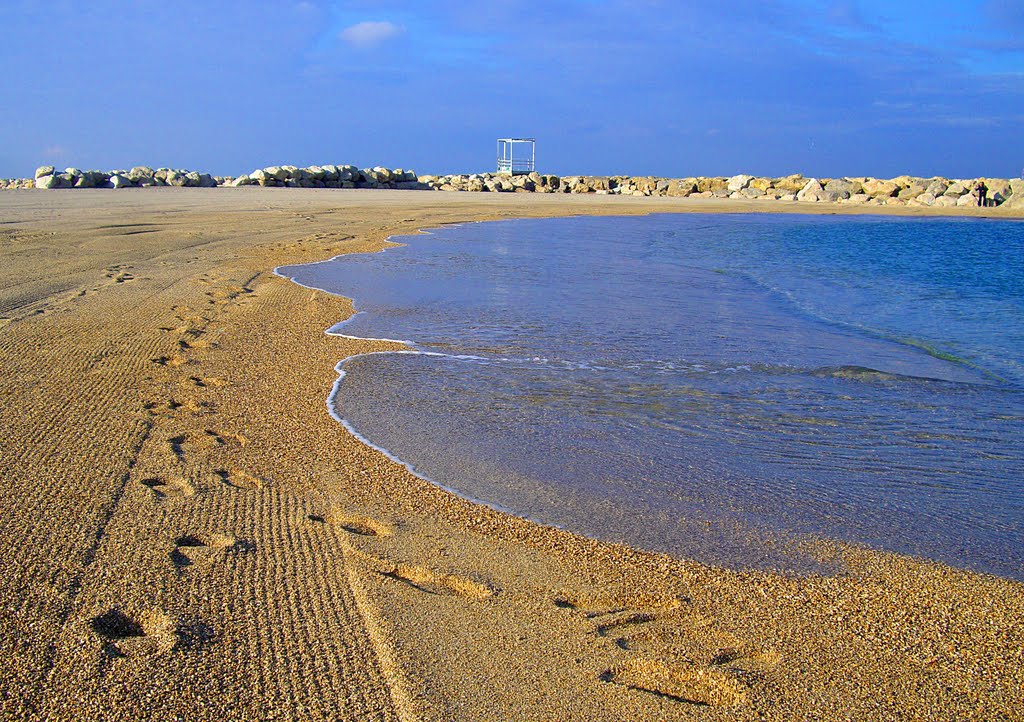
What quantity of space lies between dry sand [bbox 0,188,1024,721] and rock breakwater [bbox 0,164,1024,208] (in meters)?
31.4

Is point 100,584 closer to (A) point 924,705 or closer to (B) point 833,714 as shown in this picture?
(B) point 833,714

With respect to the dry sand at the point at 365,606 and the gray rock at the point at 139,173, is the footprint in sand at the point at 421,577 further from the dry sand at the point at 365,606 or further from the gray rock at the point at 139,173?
the gray rock at the point at 139,173

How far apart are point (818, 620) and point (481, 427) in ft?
7.46

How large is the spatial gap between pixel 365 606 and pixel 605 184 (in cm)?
4873

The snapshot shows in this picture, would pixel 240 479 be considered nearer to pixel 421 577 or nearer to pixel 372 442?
pixel 372 442

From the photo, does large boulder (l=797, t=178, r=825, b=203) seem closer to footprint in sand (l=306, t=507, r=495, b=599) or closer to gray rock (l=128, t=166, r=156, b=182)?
gray rock (l=128, t=166, r=156, b=182)

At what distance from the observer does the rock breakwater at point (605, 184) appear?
33.3m

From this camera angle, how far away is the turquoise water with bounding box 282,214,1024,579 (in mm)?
3334

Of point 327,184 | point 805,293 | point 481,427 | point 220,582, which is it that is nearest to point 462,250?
point 805,293

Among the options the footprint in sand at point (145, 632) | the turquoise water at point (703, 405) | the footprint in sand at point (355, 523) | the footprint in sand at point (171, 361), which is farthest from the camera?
the footprint in sand at point (171, 361)

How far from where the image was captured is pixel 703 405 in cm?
489

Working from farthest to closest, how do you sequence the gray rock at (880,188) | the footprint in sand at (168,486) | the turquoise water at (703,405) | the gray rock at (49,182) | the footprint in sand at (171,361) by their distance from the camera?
the gray rock at (880,188) → the gray rock at (49,182) → the footprint in sand at (171,361) → the turquoise water at (703,405) → the footprint in sand at (168,486)

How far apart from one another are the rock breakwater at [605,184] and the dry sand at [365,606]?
3143 centimetres

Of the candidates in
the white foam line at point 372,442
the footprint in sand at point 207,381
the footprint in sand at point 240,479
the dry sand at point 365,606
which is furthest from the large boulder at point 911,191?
the footprint in sand at point 240,479
